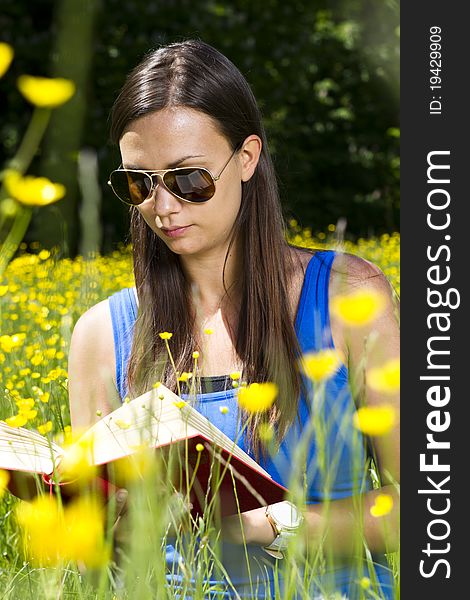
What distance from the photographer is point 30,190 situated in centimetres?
93

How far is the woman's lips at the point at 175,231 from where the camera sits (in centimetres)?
173

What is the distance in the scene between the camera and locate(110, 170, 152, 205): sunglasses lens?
1.72m

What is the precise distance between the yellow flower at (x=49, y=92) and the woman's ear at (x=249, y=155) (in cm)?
93

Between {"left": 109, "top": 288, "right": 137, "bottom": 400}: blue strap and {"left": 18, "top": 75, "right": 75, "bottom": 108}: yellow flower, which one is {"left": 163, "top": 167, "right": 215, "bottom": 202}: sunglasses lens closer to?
{"left": 109, "top": 288, "right": 137, "bottom": 400}: blue strap

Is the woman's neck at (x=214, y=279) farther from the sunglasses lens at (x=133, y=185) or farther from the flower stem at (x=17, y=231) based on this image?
the flower stem at (x=17, y=231)

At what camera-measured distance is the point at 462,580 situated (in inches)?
38.5

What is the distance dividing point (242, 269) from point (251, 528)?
1.94 ft

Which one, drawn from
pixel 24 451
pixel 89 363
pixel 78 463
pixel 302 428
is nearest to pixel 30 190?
pixel 78 463

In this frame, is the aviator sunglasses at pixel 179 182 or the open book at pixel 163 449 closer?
the open book at pixel 163 449

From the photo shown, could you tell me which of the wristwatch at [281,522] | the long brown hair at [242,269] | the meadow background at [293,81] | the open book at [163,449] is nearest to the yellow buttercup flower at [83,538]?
the open book at [163,449]

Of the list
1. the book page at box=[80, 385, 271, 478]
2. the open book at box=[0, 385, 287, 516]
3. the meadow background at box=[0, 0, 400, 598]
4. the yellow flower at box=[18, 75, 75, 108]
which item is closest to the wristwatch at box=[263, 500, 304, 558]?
the open book at box=[0, 385, 287, 516]

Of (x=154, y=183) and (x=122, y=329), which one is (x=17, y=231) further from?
(x=122, y=329)

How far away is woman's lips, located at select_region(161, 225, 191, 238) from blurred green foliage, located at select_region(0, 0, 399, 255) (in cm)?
843

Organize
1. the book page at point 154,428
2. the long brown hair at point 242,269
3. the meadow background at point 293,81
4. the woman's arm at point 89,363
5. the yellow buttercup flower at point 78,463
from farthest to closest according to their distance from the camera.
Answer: the meadow background at point 293,81 → the woman's arm at point 89,363 → the long brown hair at point 242,269 → the book page at point 154,428 → the yellow buttercup flower at point 78,463
